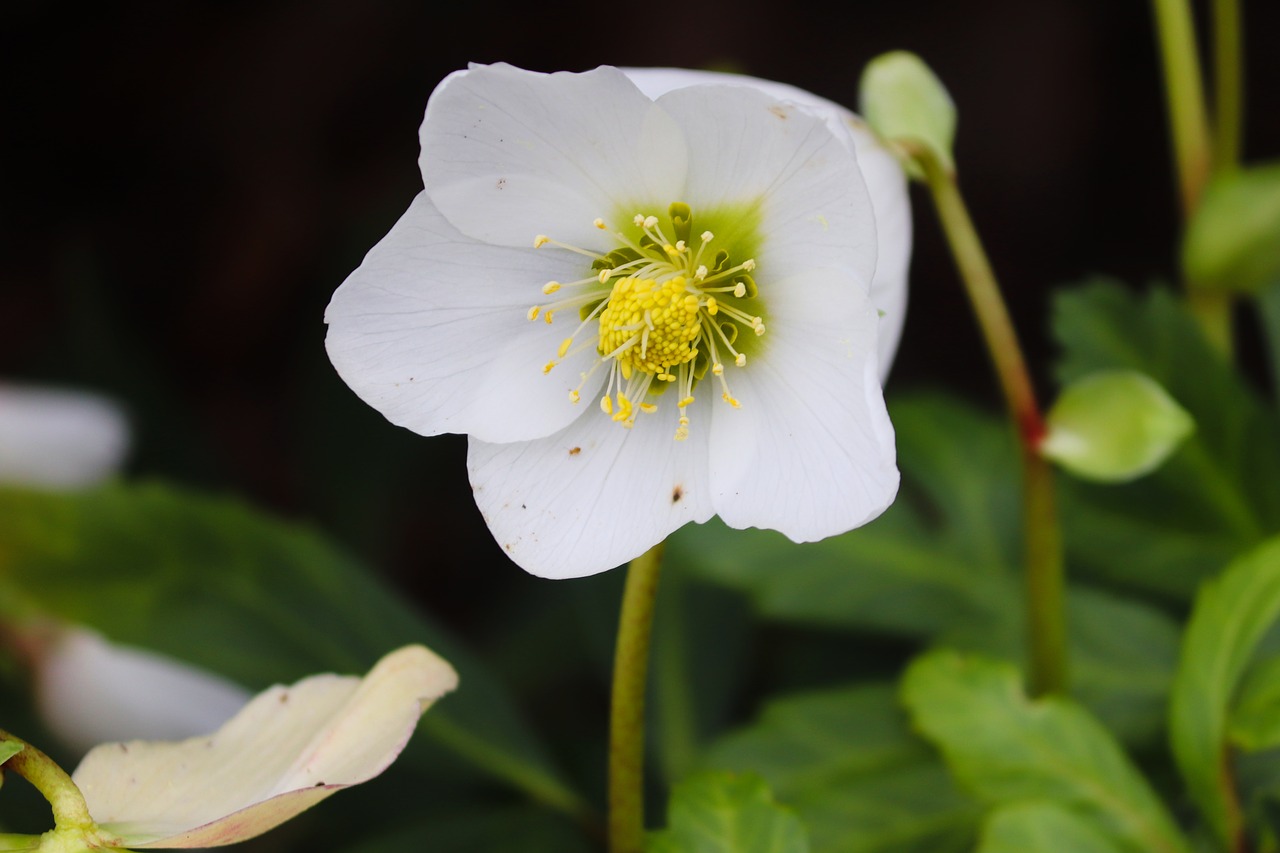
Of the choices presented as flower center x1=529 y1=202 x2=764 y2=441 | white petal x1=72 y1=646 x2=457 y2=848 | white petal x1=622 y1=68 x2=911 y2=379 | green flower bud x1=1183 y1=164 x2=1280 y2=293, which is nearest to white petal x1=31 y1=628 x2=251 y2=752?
white petal x1=72 y1=646 x2=457 y2=848

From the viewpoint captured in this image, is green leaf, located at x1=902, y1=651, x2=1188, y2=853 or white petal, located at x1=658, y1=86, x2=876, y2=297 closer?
white petal, located at x1=658, y1=86, x2=876, y2=297

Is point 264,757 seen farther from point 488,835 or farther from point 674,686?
point 674,686

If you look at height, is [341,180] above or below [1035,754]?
above

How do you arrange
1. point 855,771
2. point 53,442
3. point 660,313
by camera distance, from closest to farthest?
point 660,313 < point 855,771 < point 53,442

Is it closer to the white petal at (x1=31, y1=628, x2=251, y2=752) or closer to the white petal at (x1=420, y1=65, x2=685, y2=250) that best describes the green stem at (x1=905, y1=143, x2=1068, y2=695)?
the white petal at (x1=420, y1=65, x2=685, y2=250)

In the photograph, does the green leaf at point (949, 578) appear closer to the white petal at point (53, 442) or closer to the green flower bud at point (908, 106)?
the green flower bud at point (908, 106)

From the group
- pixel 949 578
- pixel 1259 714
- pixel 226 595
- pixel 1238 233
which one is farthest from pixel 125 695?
pixel 1238 233
